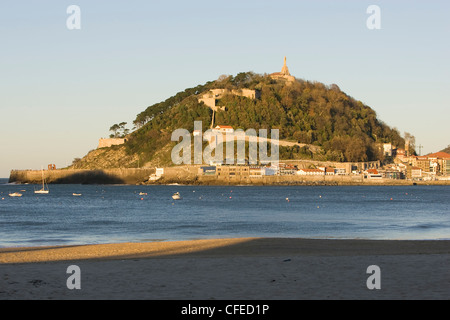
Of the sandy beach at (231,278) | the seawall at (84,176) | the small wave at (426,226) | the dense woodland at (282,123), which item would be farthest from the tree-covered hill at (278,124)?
the sandy beach at (231,278)

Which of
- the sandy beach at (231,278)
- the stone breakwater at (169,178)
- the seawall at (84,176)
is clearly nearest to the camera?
the sandy beach at (231,278)

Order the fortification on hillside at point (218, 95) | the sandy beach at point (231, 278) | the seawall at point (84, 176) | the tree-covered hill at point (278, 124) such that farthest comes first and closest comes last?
1. the fortification on hillside at point (218, 95)
2. the tree-covered hill at point (278, 124)
3. the seawall at point (84, 176)
4. the sandy beach at point (231, 278)

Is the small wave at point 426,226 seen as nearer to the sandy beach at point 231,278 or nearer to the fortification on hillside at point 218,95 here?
the sandy beach at point 231,278

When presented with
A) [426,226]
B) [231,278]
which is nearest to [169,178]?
[426,226]

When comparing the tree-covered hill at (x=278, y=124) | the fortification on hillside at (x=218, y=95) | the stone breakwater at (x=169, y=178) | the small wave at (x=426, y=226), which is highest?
the fortification on hillside at (x=218, y=95)

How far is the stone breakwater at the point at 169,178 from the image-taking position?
157m

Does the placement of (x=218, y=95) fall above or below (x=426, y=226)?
above

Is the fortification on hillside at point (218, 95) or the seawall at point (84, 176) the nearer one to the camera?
the seawall at point (84, 176)

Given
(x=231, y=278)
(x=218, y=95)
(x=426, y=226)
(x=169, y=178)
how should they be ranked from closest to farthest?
(x=231, y=278) → (x=426, y=226) → (x=169, y=178) → (x=218, y=95)

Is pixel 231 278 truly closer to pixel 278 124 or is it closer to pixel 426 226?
pixel 426 226

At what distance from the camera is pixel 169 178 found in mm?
163500
